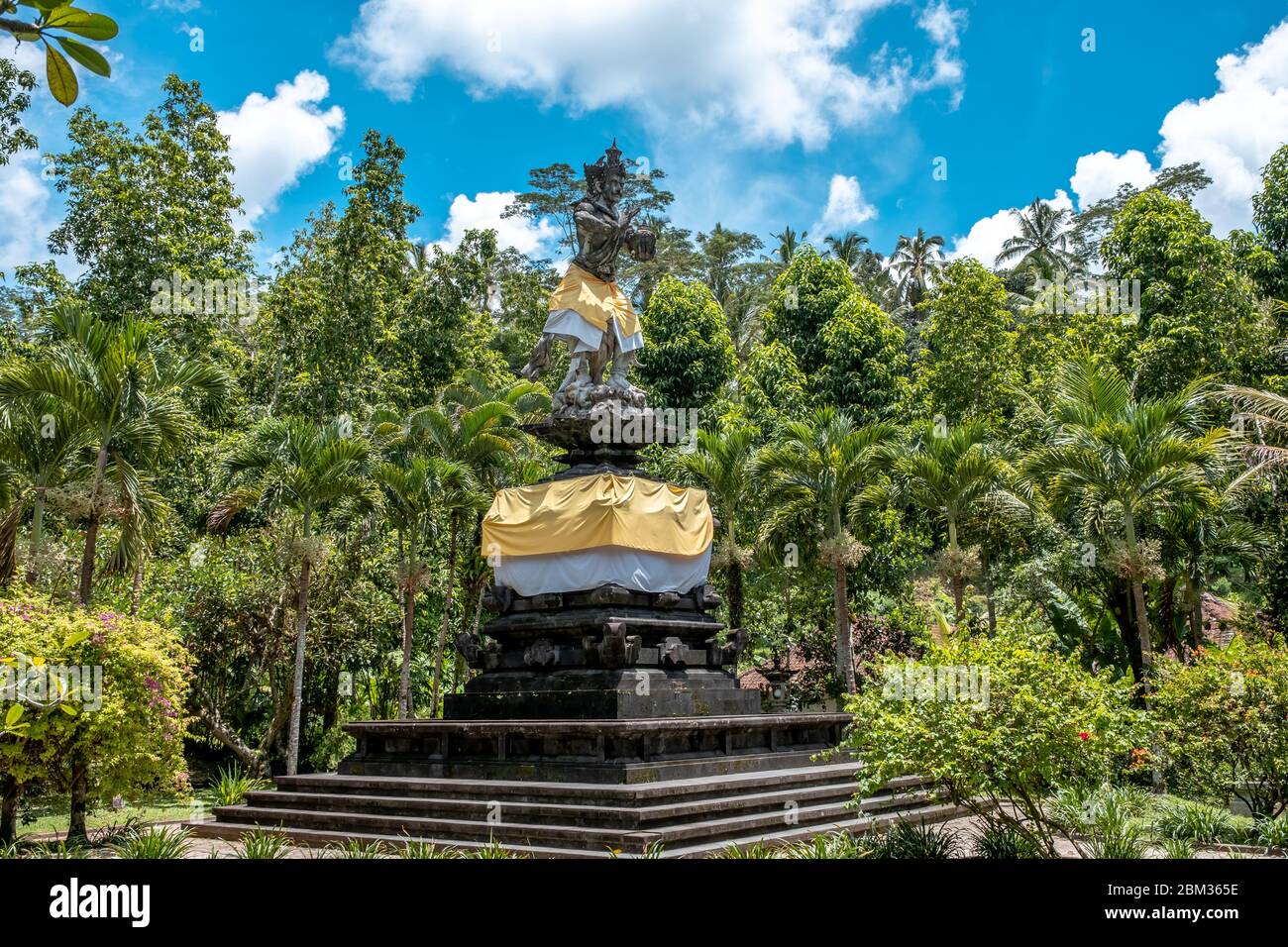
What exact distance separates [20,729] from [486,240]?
19.0 metres

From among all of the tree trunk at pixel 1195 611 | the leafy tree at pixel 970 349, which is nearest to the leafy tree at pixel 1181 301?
the tree trunk at pixel 1195 611

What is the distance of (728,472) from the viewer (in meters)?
20.3

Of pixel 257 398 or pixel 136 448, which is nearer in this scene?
pixel 136 448

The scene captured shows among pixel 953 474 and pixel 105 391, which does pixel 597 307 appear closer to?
pixel 105 391

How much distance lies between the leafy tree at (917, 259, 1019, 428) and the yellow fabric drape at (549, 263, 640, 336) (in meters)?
15.3

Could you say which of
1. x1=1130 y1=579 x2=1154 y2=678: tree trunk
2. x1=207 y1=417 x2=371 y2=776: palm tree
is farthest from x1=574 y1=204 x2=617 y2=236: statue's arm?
x1=1130 y1=579 x2=1154 y2=678: tree trunk

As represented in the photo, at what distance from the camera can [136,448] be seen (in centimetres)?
1360

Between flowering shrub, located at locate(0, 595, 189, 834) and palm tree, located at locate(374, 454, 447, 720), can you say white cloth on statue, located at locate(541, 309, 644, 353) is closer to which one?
palm tree, located at locate(374, 454, 447, 720)

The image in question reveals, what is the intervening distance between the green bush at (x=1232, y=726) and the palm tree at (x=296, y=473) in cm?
1205

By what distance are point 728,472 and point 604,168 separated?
8103 millimetres

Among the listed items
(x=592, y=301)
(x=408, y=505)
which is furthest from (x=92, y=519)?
(x=592, y=301)

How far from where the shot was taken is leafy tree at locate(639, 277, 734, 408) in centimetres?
2591
